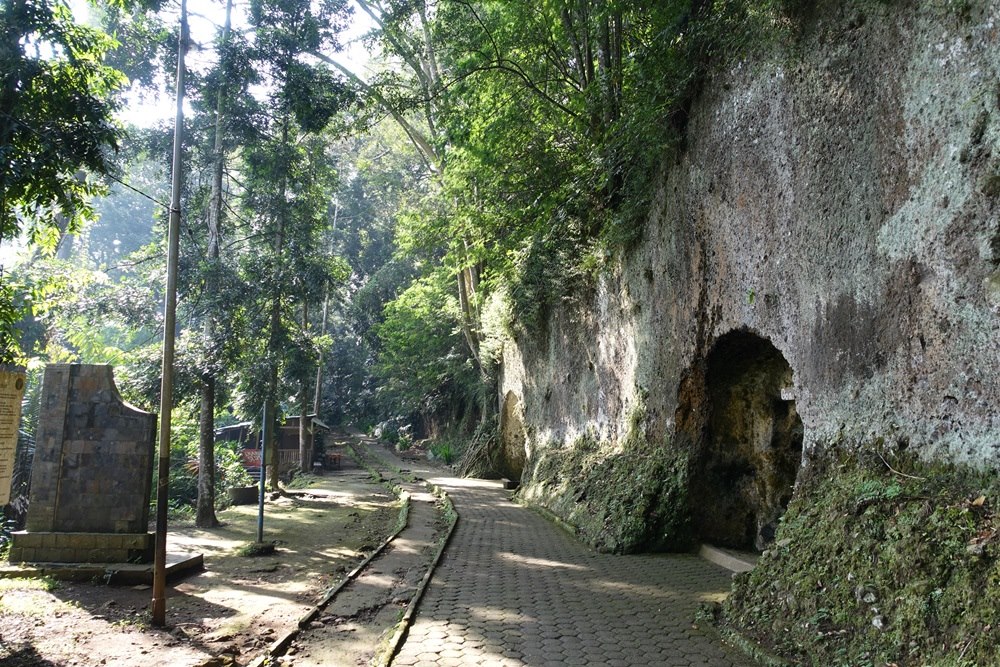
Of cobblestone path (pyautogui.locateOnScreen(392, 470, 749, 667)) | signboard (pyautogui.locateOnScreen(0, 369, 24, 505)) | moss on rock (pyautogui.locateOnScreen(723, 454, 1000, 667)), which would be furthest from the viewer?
signboard (pyautogui.locateOnScreen(0, 369, 24, 505))

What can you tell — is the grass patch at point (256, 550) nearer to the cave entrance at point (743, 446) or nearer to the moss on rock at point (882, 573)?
the cave entrance at point (743, 446)

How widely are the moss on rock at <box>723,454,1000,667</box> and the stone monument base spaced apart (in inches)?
300

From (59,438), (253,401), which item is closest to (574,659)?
(59,438)

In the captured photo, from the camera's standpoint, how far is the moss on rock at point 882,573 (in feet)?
13.2

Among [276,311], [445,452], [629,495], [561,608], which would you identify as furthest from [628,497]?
[445,452]

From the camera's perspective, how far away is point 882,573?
4.67 m

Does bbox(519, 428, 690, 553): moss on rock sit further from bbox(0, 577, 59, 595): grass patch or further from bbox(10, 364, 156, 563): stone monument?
bbox(0, 577, 59, 595): grass patch

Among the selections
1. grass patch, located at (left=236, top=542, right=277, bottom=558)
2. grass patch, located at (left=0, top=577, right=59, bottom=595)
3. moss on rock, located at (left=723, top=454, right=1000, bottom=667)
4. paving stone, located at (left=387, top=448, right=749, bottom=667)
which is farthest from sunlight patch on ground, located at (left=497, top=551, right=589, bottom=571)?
grass patch, located at (left=0, top=577, right=59, bottom=595)

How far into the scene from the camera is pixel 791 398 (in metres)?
7.80

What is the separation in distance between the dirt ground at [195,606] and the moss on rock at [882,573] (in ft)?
14.8

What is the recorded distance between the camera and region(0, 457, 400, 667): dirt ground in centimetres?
610

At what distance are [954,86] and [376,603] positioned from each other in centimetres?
692

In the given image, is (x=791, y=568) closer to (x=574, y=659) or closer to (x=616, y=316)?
(x=574, y=659)

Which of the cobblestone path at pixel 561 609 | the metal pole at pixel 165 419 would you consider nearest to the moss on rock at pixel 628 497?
the cobblestone path at pixel 561 609
